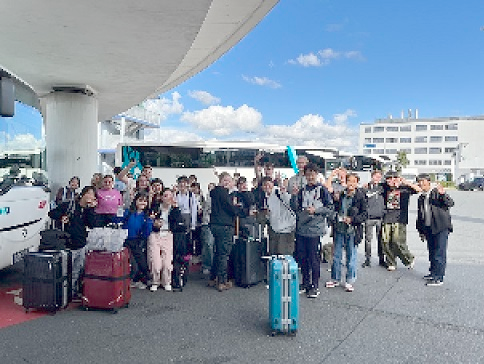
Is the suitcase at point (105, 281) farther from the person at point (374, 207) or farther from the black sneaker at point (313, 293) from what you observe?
the person at point (374, 207)

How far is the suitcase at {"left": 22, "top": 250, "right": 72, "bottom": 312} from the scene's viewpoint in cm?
560

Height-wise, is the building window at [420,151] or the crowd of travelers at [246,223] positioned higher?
the building window at [420,151]

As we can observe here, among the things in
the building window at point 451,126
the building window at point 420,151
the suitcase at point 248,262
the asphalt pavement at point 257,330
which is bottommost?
the asphalt pavement at point 257,330

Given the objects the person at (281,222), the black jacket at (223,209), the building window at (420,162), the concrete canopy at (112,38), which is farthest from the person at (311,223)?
the building window at (420,162)

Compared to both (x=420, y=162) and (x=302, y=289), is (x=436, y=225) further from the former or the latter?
(x=420, y=162)

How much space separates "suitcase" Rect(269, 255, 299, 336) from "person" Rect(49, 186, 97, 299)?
9.12 feet

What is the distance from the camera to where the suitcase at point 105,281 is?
5695 millimetres

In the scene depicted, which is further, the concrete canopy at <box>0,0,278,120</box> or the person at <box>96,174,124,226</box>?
the person at <box>96,174,124,226</box>

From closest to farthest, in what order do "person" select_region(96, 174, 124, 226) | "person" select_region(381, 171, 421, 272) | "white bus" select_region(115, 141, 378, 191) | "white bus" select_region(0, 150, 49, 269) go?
"white bus" select_region(0, 150, 49, 269)
"person" select_region(96, 174, 124, 226)
"person" select_region(381, 171, 421, 272)
"white bus" select_region(115, 141, 378, 191)

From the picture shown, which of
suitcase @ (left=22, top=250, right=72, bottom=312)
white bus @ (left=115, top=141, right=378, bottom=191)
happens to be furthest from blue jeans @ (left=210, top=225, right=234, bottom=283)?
white bus @ (left=115, top=141, right=378, bottom=191)

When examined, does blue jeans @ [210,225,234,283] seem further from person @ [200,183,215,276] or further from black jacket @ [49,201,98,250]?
black jacket @ [49,201,98,250]

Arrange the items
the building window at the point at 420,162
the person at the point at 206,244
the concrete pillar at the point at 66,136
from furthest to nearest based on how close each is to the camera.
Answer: the building window at the point at 420,162
the concrete pillar at the point at 66,136
the person at the point at 206,244

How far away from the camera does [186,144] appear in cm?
2392

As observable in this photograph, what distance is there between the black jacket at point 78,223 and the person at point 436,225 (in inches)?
220
